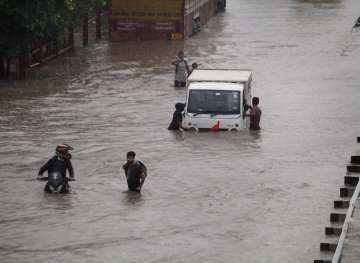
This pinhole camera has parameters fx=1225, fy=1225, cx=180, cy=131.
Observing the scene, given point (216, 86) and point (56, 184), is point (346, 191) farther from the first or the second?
point (216, 86)

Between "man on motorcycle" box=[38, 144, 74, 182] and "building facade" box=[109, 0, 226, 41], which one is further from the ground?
"building facade" box=[109, 0, 226, 41]

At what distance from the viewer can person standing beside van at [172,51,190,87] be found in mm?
39306

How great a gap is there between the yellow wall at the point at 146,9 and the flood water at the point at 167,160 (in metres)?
2.24

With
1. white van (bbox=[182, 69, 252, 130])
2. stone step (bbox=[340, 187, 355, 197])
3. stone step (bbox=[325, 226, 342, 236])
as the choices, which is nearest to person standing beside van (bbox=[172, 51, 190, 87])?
white van (bbox=[182, 69, 252, 130])

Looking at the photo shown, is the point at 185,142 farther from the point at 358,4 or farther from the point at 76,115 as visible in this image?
the point at 358,4

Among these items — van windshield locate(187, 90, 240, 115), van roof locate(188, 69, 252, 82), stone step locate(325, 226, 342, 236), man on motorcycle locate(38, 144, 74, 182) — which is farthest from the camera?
van roof locate(188, 69, 252, 82)

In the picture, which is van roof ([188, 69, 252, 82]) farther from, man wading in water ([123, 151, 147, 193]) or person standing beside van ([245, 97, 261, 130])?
man wading in water ([123, 151, 147, 193])

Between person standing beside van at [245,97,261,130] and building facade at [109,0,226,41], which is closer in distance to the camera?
person standing beside van at [245,97,261,130]

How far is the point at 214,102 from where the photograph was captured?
3158 cm

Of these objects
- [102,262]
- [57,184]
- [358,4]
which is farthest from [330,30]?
[102,262]

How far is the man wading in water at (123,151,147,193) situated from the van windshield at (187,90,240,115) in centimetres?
815

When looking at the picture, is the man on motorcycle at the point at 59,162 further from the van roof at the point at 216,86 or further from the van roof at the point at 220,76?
the van roof at the point at 220,76

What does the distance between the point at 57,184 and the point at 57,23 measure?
68.3 ft

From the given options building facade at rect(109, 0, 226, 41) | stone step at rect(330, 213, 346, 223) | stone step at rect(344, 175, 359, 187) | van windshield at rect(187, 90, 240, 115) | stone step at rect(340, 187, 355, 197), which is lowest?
stone step at rect(330, 213, 346, 223)
